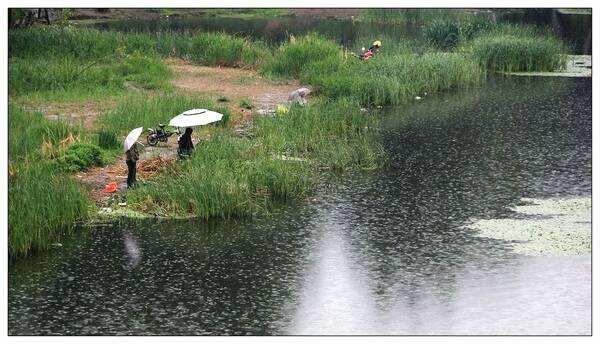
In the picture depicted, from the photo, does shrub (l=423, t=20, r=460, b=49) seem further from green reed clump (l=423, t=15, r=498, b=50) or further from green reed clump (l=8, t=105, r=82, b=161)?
green reed clump (l=8, t=105, r=82, b=161)

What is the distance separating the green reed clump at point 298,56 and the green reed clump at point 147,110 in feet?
22.1

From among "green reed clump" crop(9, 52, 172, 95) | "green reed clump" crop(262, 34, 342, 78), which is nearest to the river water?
"green reed clump" crop(9, 52, 172, 95)

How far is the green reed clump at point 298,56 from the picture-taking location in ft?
113

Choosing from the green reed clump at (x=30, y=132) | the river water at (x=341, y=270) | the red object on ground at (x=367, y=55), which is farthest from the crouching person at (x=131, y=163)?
the red object on ground at (x=367, y=55)

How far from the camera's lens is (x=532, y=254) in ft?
54.6

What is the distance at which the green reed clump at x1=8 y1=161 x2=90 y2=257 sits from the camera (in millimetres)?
16578

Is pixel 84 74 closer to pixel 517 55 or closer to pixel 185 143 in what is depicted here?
pixel 185 143

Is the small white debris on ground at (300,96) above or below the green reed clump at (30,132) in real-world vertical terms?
below

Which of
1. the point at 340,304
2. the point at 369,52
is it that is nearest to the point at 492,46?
the point at 369,52

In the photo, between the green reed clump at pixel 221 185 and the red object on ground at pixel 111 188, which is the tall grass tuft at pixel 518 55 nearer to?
the green reed clump at pixel 221 185

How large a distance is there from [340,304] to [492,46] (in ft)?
74.3

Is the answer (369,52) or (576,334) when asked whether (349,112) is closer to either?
(369,52)

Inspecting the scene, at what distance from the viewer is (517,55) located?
117ft

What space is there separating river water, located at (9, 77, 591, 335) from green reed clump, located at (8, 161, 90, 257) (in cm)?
34
